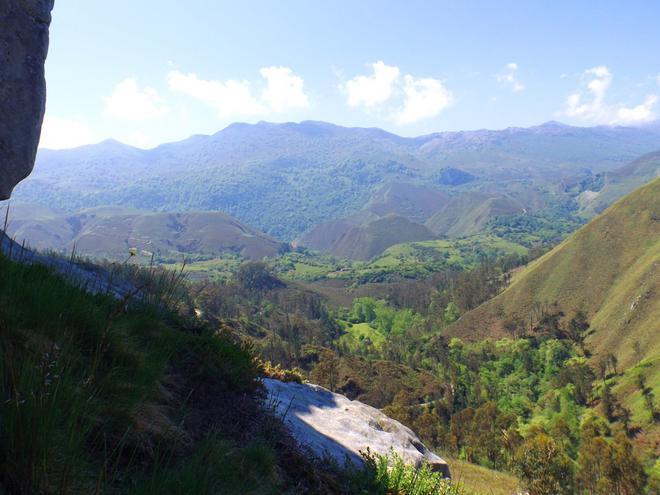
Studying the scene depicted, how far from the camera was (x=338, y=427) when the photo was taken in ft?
30.1

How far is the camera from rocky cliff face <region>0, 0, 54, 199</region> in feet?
27.1

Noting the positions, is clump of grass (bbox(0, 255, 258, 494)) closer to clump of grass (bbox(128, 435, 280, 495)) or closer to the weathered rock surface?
clump of grass (bbox(128, 435, 280, 495))

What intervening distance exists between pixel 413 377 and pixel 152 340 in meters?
108

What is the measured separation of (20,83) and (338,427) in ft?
28.7

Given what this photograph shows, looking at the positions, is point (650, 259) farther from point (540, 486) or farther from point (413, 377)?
point (540, 486)

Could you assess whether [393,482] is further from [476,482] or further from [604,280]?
[604,280]

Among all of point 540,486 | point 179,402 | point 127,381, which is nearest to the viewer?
point 127,381

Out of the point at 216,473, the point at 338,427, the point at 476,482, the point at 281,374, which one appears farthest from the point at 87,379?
the point at 476,482

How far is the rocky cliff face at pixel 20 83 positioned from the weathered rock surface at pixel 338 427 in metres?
6.24

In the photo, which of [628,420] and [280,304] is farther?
[280,304]

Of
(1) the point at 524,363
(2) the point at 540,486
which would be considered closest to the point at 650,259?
(1) the point at 524,363

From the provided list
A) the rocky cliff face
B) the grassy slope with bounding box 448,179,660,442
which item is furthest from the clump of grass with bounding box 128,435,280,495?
the grassy slope with bounding box 448,179,660,442

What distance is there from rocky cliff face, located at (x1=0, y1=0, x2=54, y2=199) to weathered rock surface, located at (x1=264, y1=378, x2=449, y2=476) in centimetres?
624

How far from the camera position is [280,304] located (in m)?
197
